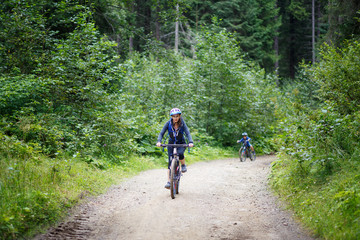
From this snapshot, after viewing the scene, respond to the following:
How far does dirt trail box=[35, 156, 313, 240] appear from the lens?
4.90 metres

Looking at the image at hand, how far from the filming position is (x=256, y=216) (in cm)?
599

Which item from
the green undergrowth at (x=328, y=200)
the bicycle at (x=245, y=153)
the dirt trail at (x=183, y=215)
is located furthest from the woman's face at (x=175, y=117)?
the bicycle at (x=245, y=153)

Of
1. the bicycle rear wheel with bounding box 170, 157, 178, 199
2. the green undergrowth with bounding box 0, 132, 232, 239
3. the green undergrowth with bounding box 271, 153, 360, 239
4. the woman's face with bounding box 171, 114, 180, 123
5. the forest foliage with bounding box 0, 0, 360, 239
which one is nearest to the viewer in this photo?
the green undergrowth with bounding box 271, 153, 360, 239

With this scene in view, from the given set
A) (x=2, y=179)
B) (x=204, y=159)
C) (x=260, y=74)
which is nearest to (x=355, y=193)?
(x=2, y=179)

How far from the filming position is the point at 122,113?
1096cm

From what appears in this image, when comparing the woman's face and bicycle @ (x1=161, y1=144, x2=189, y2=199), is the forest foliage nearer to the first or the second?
bicycle @ (x1=161, y1=144, x2=189, y2=199)

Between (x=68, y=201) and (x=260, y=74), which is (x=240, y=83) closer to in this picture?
(x=260, y=74)

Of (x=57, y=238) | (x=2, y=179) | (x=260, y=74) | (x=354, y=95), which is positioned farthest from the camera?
(x=260, y=74)

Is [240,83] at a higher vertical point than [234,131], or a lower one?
higher

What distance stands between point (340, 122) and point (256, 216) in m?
3.01

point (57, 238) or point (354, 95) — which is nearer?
point (57, 238)

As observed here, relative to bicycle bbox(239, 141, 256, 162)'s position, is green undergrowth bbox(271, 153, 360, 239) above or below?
above

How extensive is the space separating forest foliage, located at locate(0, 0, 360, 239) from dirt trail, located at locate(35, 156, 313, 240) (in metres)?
0.48

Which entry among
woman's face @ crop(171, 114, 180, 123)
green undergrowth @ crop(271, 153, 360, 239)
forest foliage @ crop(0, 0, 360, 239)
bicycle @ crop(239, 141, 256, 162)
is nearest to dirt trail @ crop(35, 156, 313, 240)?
green undergrowth @ crop(271, 153, 360, 239)
